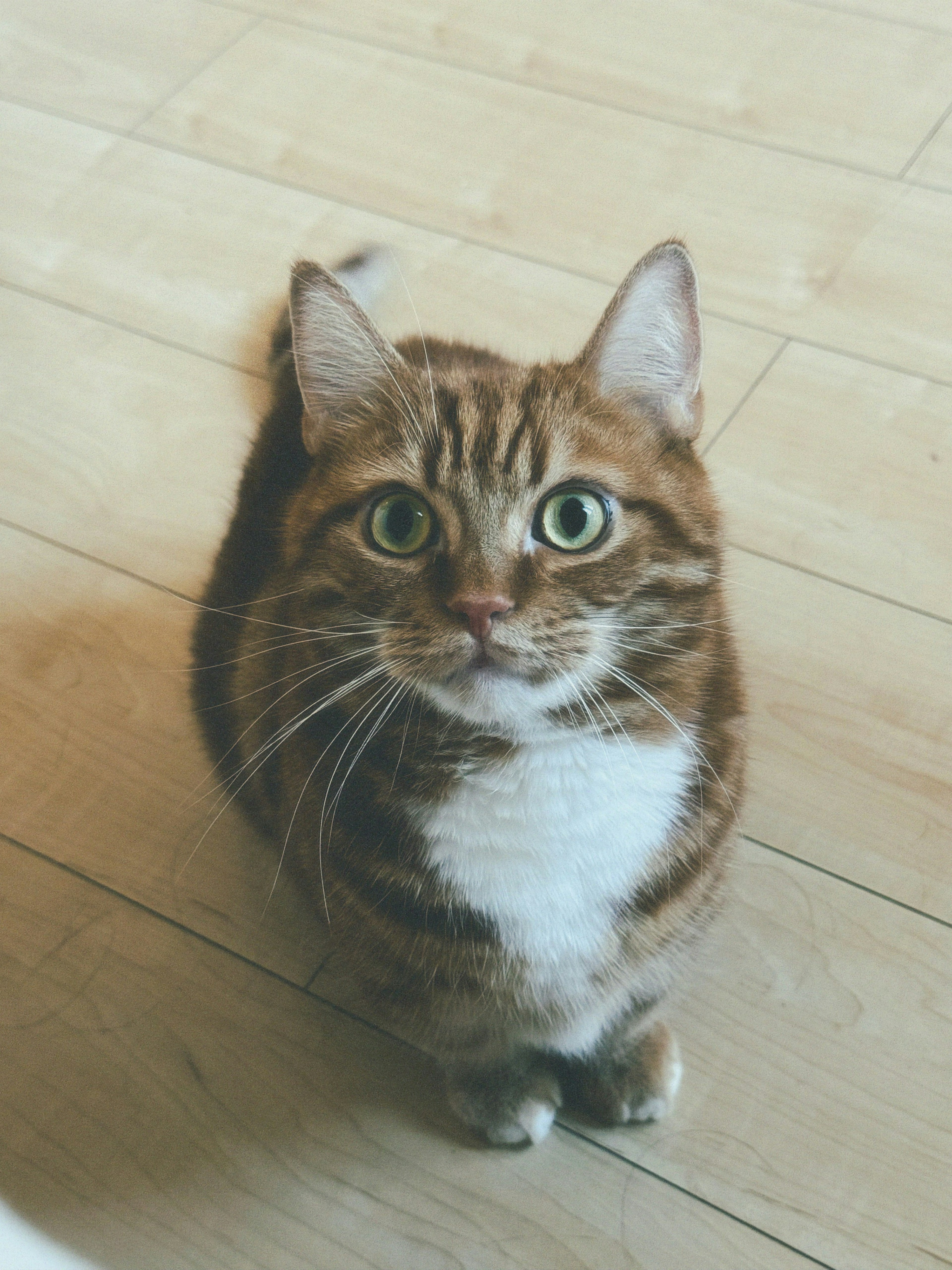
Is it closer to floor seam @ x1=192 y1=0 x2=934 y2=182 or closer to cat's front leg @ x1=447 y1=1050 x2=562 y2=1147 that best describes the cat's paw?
cat's front leg @ x1=447 y1=1050 x2=562 y2=1147

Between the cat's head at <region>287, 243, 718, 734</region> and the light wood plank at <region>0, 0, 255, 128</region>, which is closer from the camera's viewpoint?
the cat's head at <region>287, 243, 718, 734</region>

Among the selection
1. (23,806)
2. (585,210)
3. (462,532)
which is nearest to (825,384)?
(585,210)

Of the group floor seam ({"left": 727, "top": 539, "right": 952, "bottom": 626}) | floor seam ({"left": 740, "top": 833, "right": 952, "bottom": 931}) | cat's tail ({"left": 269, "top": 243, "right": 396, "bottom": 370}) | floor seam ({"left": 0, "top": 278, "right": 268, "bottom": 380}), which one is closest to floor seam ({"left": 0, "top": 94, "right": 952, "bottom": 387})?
floor seam ({"left": 0, "top": 278, "right": 268, "bottom": 380})

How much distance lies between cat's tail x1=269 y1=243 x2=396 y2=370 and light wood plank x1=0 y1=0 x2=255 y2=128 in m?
0.59

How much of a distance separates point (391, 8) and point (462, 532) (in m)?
1.54

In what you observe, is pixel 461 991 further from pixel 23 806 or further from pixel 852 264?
pixel 852 264

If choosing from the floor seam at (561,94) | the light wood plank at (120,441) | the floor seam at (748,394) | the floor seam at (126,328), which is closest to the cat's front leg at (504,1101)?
the light wood plank at (120,441)

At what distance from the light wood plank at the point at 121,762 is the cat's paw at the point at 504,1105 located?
0.19 m

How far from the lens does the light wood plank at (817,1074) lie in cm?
95

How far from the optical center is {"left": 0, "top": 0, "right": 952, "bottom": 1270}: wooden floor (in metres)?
0.97

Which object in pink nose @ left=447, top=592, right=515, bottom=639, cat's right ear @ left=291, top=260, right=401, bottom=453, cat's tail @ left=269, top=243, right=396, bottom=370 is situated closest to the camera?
pink nose @ left=447, top=592, right=515, bottom=639

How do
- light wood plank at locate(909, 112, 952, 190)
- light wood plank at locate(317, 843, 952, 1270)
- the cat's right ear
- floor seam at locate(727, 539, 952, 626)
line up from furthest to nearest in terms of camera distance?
light wood plank at locate(909, 112, 952, 190) < floor seam at locate(727, 539, 952, 626) < light wood plank at locate(317, 843, 952, 1270) < the cat's right ear

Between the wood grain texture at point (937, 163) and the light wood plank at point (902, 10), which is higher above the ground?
the light wood plank at point (902, 10)

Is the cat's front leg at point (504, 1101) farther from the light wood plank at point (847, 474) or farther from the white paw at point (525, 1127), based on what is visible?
the light wood plank at point (847, 474)
